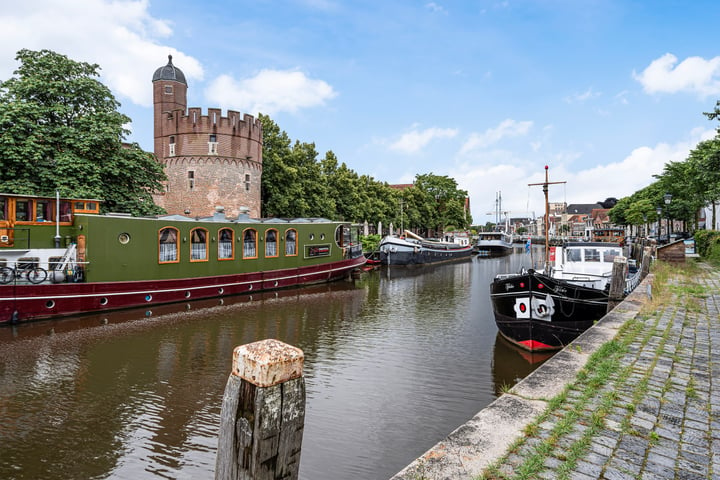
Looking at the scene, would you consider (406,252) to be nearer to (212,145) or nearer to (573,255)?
(212,145)

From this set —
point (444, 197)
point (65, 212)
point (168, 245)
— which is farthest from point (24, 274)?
point (444, 197)

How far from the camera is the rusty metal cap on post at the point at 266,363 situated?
2334mm

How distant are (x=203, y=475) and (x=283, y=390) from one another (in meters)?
4.66

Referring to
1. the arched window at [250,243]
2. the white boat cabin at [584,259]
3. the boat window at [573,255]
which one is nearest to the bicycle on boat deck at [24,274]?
the arched window at [250,243]

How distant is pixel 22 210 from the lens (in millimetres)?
16000

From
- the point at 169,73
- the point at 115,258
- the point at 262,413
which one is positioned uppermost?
the point at 169,73

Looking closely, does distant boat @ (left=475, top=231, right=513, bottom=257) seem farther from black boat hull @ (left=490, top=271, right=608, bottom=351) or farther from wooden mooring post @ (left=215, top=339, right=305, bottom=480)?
→ wooden mooring post @ (left=215, top=339, right=305, bottom=480)

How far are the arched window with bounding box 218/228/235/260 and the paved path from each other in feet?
56.3

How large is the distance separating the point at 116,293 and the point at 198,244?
172 inches

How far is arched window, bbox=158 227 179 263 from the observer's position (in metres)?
18.5

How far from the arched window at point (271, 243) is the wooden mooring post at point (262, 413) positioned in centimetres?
2120

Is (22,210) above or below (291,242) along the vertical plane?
above

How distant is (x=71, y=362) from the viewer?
1064 cm

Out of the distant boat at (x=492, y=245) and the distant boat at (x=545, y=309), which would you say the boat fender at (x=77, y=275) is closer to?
the distant boat at (x=545, y=309)
